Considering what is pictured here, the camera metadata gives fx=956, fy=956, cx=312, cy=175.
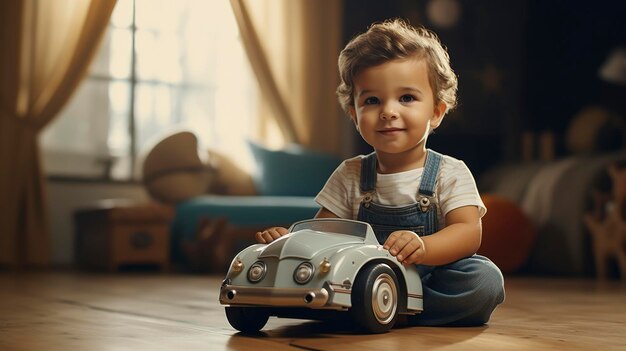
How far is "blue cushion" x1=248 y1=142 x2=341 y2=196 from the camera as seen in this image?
5.38 meters

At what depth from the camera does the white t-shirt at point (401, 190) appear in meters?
1.91

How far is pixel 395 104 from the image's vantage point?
6.22 ft

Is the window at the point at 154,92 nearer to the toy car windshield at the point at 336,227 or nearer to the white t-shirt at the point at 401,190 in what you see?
the white t-shirt at the point at 401,190

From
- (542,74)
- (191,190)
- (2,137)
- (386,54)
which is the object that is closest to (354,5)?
(542,74)

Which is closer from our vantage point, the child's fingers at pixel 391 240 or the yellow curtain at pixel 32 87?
the child's fingers at pixel 391 240

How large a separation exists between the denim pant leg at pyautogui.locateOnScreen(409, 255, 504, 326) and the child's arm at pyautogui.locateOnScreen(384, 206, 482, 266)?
0.04m

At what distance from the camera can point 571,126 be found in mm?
5941

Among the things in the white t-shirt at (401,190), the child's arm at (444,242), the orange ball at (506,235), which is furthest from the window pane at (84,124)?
the child's arm at (444,242)

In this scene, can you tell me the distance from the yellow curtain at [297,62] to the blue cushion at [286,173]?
0.52 metres

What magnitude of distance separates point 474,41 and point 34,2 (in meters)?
2.82

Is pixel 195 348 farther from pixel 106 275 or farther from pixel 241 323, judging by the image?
pixel 106 275

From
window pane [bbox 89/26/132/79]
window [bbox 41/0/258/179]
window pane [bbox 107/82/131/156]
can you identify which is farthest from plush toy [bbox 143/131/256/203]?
window pane [bbox 89/26/132/79]

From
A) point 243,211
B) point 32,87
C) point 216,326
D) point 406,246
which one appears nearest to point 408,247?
point 406,246

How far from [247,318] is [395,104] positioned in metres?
0.51
